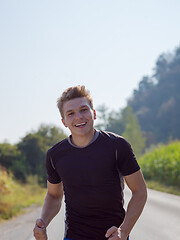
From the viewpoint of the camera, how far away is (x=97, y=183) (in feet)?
11.5

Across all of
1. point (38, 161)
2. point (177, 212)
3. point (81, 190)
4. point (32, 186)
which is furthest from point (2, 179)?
point (81, 190)

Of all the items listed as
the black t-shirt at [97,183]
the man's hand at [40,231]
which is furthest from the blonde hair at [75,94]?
the man's hand at [40,231]

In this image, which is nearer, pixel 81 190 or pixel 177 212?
pixel 81 190

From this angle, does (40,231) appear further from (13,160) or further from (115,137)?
(13,160)

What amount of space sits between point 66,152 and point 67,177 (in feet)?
0.75

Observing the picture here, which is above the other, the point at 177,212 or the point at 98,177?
the point at 98,177

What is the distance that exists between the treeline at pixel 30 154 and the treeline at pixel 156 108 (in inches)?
2269

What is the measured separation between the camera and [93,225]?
3498mm

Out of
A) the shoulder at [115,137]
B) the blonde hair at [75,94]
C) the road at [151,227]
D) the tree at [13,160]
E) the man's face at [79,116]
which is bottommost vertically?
the road at [151,227]

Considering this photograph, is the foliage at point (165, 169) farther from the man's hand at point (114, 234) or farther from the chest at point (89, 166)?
the man's hand at point (114, 234)

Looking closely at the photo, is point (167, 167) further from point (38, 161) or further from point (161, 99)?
point (161, 99)

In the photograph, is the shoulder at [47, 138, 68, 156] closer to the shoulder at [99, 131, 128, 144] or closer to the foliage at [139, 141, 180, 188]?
the shoulder at [99, 131, 128, 144]

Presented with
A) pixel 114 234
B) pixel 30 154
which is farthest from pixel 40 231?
pixel 30 154

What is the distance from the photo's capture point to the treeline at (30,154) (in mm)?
31188
